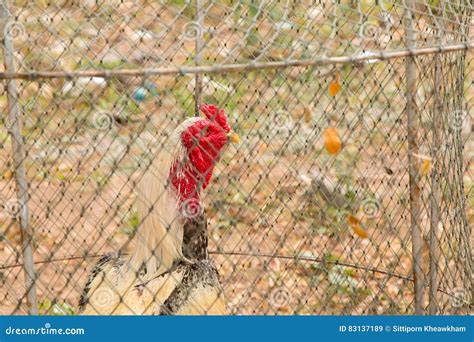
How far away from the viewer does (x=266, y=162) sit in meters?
4.95

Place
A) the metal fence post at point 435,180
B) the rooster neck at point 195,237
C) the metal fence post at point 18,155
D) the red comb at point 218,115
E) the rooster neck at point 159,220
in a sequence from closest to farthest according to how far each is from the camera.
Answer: the metal fence post at point 18,155 < the metal fence post at point 435,180 < the rooster neck at point 159,220 < the rooster neck at point 195,237 < the red comb at point 218,115

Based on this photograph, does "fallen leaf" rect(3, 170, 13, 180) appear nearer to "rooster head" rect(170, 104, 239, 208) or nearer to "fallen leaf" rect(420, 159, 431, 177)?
"rooster head" rect(170, 104, 239, 208)

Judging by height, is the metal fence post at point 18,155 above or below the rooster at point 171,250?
above

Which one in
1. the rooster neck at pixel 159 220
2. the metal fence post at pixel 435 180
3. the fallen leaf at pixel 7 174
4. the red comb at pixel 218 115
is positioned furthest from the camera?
the fallen leaf at pixel 7 174

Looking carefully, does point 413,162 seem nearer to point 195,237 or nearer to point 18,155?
point 195,237

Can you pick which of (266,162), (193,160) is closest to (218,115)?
(193,160)

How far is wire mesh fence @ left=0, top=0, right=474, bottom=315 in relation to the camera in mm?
3012

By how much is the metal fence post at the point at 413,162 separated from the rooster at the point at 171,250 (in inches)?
28.2

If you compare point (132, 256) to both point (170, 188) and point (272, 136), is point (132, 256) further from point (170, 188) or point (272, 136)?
point (272, 136)

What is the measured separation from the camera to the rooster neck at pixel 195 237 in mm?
3369

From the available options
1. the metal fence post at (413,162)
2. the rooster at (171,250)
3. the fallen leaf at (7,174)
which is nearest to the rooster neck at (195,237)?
the rooster at (171,250)

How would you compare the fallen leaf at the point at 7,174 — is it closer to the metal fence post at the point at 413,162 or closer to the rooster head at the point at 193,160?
the rooster head at the point at 193,160

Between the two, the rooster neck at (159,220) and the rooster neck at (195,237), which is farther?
the rooster neck at (195,237)

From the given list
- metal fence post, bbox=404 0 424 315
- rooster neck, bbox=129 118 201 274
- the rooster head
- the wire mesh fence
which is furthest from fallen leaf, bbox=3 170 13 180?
metal fence post, bbox=404 0 424 315
